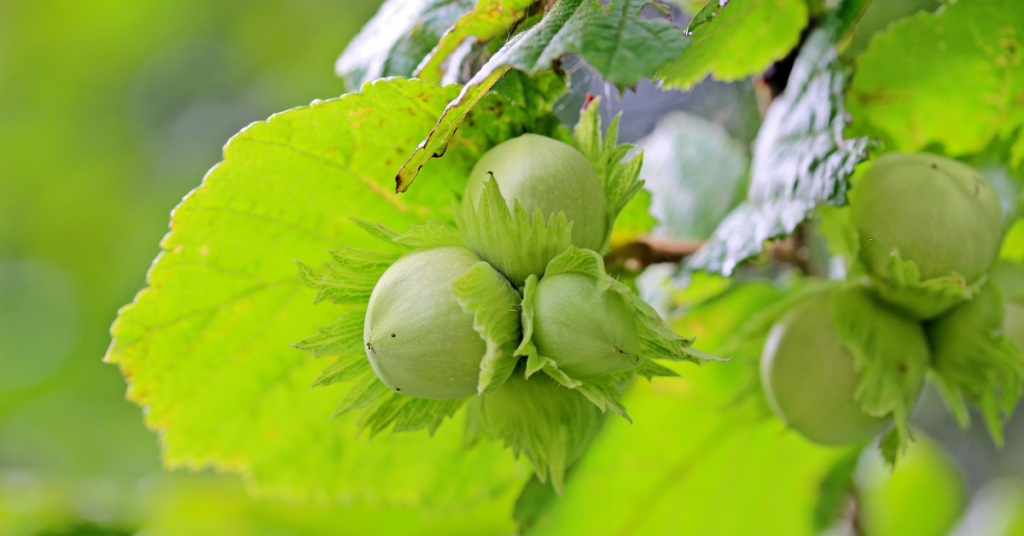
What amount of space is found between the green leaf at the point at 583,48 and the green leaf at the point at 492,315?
113mm

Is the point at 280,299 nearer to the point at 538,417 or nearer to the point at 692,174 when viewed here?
the point at 538,417

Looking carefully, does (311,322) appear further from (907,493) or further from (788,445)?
(907,493)

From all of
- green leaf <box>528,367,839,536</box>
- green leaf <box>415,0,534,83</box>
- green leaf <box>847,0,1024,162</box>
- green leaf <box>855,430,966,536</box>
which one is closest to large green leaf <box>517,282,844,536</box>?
green leaf <box>528,367,839,536</box>

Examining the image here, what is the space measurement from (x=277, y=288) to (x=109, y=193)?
8.81ft

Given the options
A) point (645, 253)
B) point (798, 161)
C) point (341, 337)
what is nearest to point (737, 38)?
point (798, 161)

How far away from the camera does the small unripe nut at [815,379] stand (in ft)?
3.05

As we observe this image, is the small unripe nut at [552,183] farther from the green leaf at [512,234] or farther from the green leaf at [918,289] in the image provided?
the green leaf at [918,289]

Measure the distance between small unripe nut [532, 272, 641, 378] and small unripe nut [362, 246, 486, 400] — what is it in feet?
0.20

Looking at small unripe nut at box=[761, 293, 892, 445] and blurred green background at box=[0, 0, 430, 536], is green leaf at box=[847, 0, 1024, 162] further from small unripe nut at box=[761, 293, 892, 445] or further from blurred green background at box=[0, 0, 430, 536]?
blurred green background at box=[0, 0, 430, 536]

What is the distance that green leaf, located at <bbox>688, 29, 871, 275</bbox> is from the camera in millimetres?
901

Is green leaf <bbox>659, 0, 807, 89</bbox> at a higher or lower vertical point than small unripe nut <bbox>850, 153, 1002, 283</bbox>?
higher

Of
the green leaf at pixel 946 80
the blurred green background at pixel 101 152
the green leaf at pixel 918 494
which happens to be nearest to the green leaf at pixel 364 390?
the green leaf at pixel 946 80

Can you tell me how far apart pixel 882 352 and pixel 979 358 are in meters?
0.12

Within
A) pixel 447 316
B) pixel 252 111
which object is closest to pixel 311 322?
pixel 447 316
